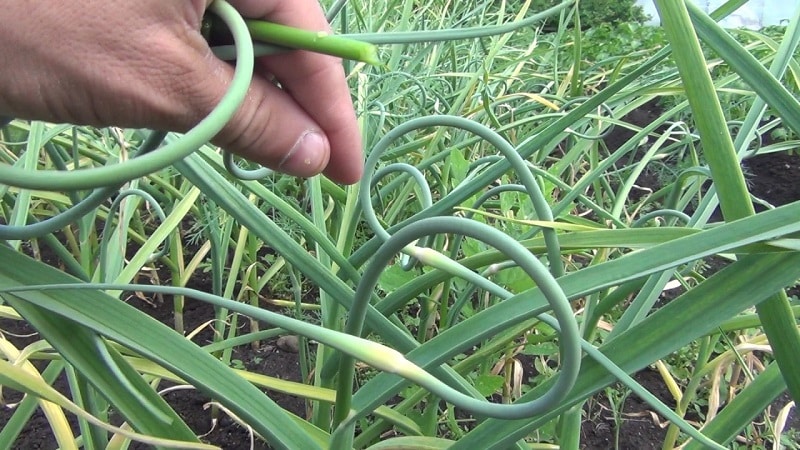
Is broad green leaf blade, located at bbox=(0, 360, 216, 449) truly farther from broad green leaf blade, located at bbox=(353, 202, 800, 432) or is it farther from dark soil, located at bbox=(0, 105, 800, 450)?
dark soil, located at bbox=(0, 105, 800, 450)

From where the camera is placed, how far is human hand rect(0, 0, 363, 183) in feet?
1.02

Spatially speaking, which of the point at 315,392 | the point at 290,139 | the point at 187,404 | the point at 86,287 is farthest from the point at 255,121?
the point at 187,404

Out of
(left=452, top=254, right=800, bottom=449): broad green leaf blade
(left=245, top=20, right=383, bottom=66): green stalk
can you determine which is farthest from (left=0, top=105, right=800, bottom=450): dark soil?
(left=245, top=20, right=383, bottom=66): green stalk

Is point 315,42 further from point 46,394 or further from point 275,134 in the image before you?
point 46,394

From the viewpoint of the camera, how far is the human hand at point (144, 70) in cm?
31

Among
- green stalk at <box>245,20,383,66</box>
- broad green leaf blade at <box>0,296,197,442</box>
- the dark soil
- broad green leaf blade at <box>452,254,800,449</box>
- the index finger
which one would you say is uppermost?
green stalk at <box>245,20,383,66</box>

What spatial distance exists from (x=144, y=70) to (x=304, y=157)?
0.13m

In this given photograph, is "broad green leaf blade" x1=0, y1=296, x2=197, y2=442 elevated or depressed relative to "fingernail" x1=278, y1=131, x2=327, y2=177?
depressed

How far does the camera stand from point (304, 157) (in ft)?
1.47

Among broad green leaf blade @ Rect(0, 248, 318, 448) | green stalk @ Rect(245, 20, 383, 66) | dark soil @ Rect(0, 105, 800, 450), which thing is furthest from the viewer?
dark soil @ Rect(0, 105, 800, 450)

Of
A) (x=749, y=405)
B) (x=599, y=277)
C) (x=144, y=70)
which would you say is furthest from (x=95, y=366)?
(x=749, y=405)

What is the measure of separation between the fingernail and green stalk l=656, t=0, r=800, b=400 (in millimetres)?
249

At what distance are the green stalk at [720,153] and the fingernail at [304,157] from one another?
0.82 feet

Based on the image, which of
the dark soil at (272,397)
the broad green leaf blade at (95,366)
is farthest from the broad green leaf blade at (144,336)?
the dark soil at (272,397)
